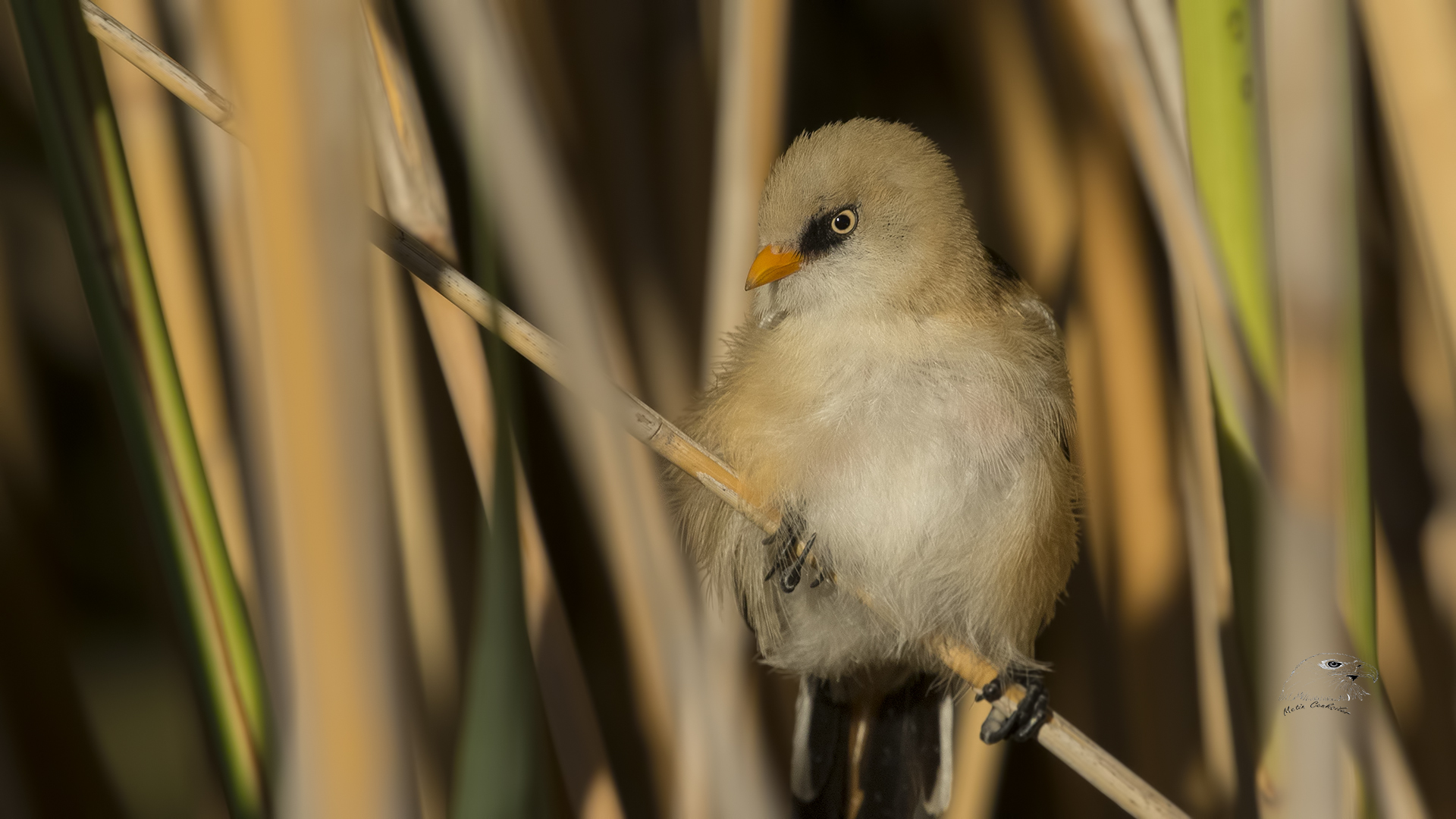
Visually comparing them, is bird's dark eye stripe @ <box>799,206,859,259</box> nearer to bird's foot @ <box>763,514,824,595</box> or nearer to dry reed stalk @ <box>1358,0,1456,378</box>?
bird's foot @ <box>763,514,824,595</box>

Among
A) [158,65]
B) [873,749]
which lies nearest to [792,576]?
[873,749]

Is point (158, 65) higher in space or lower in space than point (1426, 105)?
higher

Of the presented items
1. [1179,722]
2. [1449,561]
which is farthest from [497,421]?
[1449,561]

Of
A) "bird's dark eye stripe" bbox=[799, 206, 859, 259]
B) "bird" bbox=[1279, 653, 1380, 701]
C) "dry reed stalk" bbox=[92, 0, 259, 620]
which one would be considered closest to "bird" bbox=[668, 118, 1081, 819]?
"bird's dark eye stripe" bbox=[799, 206, 859, 259]

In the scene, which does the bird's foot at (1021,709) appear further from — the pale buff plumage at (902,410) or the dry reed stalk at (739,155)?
the dry reed stalk at (739,155)

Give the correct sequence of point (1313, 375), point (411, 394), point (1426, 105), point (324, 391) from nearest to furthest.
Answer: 1. point (324, 391)
2. point (1313, 375)
3. point (1426, 105)
4. point (411, 394)

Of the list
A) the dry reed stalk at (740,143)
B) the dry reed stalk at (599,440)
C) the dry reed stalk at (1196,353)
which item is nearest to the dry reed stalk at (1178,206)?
the dry reed stalk at (1196,353)

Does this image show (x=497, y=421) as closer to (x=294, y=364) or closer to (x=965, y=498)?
(x=294, y=364)

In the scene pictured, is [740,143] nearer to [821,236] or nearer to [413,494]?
A: [821,236]
